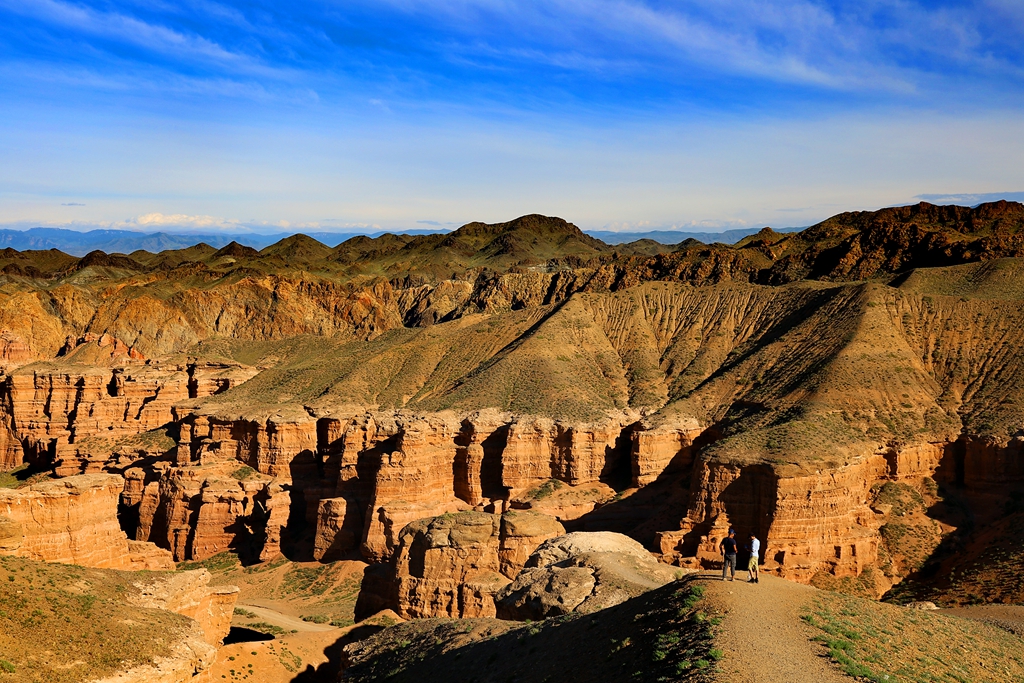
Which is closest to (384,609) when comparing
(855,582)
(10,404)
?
(855,582)

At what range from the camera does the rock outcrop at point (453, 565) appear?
39.6 meters

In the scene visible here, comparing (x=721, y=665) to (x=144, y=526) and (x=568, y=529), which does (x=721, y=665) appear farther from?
(x=144, y=526)

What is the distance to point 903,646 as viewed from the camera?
22.1m

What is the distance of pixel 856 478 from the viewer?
5012 cm

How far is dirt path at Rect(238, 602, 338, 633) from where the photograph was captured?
148ft

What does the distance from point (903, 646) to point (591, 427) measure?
138 feet

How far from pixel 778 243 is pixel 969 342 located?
1555 inches

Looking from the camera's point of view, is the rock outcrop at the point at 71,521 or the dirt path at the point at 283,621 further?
the dirt path at the point at 283,621

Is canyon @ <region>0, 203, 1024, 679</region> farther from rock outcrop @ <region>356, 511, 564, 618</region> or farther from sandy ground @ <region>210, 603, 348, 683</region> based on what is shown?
sandy ground @ <region>210, 603, 348, 683</region>

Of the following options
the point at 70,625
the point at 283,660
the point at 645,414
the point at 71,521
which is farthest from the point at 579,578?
the point at 645,414

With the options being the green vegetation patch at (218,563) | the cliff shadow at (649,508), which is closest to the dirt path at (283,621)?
the green vegetation patch at (218,563)

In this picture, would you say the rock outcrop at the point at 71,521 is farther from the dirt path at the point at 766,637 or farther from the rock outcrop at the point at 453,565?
the dirt path at the point at 766,637

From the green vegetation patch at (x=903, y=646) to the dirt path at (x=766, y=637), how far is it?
0.42 m

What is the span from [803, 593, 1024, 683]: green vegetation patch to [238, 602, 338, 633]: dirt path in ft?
89.5
